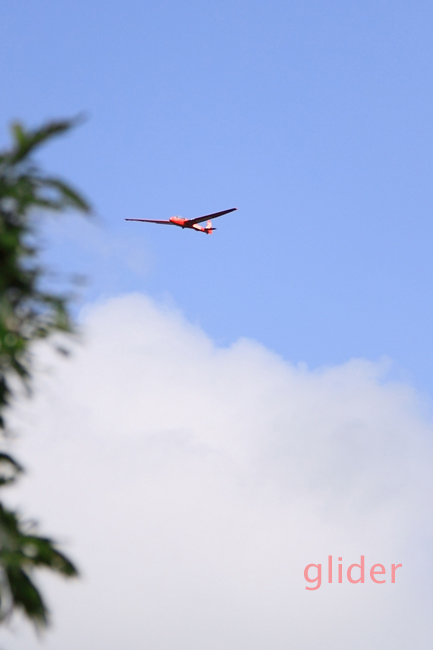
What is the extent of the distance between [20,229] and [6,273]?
2.65ft

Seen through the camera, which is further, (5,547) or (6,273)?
(6,273)

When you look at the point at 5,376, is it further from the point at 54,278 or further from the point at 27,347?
the point at 54,278

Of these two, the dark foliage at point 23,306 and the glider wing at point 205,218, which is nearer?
the dark foliage at point 23,306

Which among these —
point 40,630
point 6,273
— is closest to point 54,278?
point 6,273

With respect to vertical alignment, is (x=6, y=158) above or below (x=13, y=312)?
above

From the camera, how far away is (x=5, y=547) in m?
13.0

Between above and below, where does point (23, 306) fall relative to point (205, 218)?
below

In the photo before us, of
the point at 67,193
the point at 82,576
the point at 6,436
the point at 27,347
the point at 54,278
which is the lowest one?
the point at 82,576

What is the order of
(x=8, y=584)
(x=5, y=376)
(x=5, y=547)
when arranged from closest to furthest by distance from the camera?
(x=5, y=547), (x=8, y=584), (x=5, y=376)

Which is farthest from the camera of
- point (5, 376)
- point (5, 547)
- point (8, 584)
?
point (5, 376)

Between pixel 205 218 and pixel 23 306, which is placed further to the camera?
pixel 205 218

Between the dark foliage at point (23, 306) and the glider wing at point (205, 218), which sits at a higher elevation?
the glider wing at point (205, 218)

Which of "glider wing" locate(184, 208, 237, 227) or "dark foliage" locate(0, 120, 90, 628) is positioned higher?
"glider wing" locate(184, 208, 237, 227)

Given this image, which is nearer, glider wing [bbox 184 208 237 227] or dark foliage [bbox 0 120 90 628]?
dark foliage [bbox 0 120 90 628]
